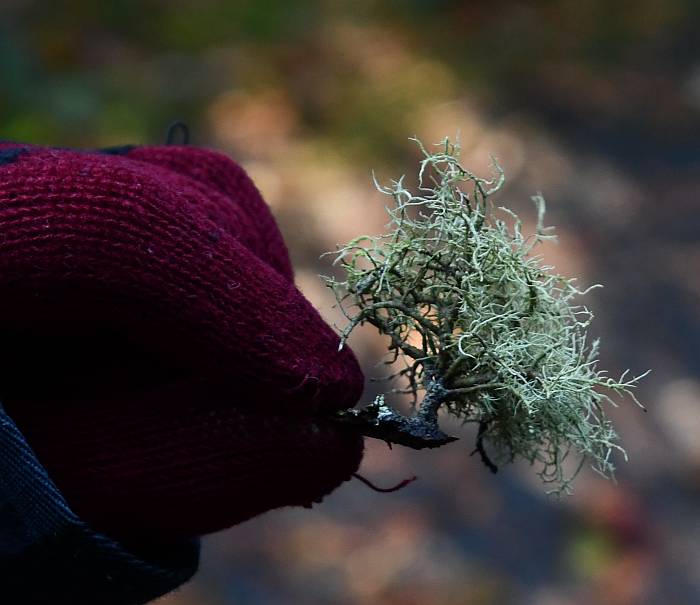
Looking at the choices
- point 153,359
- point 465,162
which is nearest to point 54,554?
point 153,359

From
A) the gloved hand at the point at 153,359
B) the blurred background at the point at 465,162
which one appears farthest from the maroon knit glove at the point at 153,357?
the blurred background at the point at 465,162

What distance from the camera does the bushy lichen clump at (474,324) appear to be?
32.9 inches

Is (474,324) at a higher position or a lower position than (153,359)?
higher

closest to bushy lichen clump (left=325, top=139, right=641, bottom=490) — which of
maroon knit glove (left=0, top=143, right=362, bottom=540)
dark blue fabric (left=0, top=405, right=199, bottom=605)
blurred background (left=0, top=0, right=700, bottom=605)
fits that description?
maroon knit glove (left=0, top=143, right=362, bottom=540)

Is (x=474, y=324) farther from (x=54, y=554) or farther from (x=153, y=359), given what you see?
(x=54, y=554)

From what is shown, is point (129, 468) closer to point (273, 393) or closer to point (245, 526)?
point (273, 393)

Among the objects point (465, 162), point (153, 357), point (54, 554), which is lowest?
point (54, 554)

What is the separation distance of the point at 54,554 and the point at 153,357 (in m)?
0.20

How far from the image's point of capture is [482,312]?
849mm

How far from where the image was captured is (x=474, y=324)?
84 centimetres

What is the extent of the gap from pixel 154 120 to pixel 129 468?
2.74 meters

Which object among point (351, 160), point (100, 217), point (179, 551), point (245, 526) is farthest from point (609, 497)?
point (100, 217)

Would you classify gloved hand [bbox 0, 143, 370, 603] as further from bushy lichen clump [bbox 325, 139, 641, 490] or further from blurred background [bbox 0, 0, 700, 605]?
blurred background [bbox 0, 0, 700, 605]

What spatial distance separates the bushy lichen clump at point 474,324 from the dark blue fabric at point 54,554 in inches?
9.8
